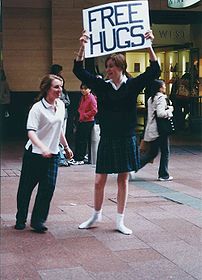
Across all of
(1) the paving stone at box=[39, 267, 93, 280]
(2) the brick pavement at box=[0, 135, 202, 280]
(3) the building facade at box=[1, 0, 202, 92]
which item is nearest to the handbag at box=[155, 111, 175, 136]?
(2) the brick pavement at box=[0, 135, 202, 280]

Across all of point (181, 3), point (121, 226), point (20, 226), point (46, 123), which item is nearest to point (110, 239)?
point (121, 226)

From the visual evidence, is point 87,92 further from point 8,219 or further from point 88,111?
point 8,219

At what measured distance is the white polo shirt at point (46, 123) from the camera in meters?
6.66

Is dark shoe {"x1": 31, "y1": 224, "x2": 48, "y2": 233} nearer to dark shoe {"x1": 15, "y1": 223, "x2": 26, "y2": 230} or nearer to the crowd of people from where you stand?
the crowd of people

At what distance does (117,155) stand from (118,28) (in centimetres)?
139

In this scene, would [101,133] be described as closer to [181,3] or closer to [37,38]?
[181,3]

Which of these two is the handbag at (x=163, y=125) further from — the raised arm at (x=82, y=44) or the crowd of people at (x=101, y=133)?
the raised arm at (x=82, y=44)

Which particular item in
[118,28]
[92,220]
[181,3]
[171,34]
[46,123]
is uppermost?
[171,34]

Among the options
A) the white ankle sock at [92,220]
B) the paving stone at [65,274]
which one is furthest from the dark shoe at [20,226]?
the paving stone at [65,274]

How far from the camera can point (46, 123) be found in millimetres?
6695

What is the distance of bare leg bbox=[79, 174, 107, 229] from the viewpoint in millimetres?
6812

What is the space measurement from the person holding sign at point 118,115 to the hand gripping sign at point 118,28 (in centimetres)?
9

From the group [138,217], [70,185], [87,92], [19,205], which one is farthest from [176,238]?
[87,92]

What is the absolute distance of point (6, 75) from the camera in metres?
17.7
